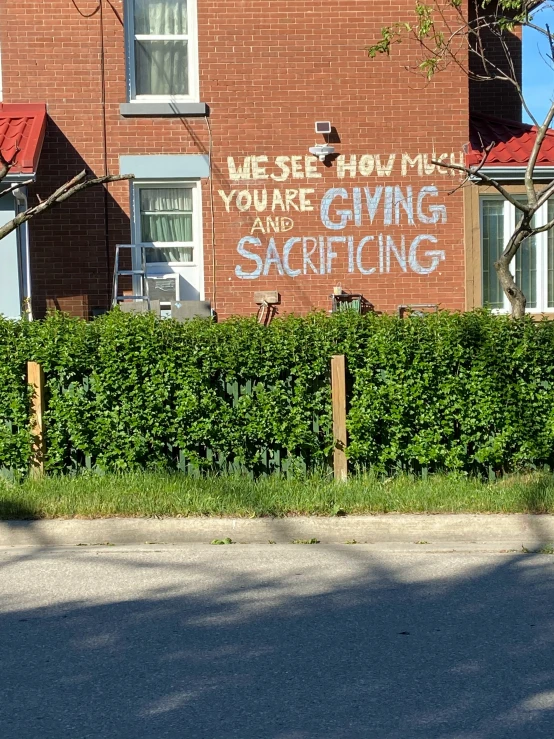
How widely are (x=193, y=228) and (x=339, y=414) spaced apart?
246 inches

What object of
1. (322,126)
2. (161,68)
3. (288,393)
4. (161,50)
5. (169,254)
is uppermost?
(161,50)

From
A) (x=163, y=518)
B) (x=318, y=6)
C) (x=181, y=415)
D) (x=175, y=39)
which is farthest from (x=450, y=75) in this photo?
(x=163, y=518)

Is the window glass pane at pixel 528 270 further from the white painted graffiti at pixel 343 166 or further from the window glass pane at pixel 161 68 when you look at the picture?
the window glass pane at pixel 161 68

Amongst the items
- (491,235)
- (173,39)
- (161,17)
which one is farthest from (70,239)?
(491,235)

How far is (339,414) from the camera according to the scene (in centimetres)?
831

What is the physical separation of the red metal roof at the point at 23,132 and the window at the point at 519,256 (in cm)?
640

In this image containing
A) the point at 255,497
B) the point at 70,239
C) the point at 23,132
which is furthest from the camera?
the point at 70,239

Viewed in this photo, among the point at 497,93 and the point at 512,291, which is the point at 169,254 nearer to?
the point at 512,291

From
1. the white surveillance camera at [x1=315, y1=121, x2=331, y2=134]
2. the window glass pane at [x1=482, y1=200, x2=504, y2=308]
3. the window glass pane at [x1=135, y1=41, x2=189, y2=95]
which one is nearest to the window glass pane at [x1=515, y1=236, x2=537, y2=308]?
the window glass pane at [x1=482, y1=200, x2=504, y2=308]

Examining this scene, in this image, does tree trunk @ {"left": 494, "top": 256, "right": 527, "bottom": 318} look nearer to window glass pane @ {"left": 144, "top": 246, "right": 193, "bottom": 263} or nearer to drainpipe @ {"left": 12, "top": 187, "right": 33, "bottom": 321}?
window glass pane @ {"left": 144, "top": 246, "right": 193, "bottom": 263}

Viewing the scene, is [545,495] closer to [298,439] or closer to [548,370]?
[548,370]

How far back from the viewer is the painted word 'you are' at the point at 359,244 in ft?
44.8

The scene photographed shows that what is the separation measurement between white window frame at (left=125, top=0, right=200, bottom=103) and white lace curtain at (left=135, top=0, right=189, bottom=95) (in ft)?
0.17

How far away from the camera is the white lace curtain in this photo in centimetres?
1359
